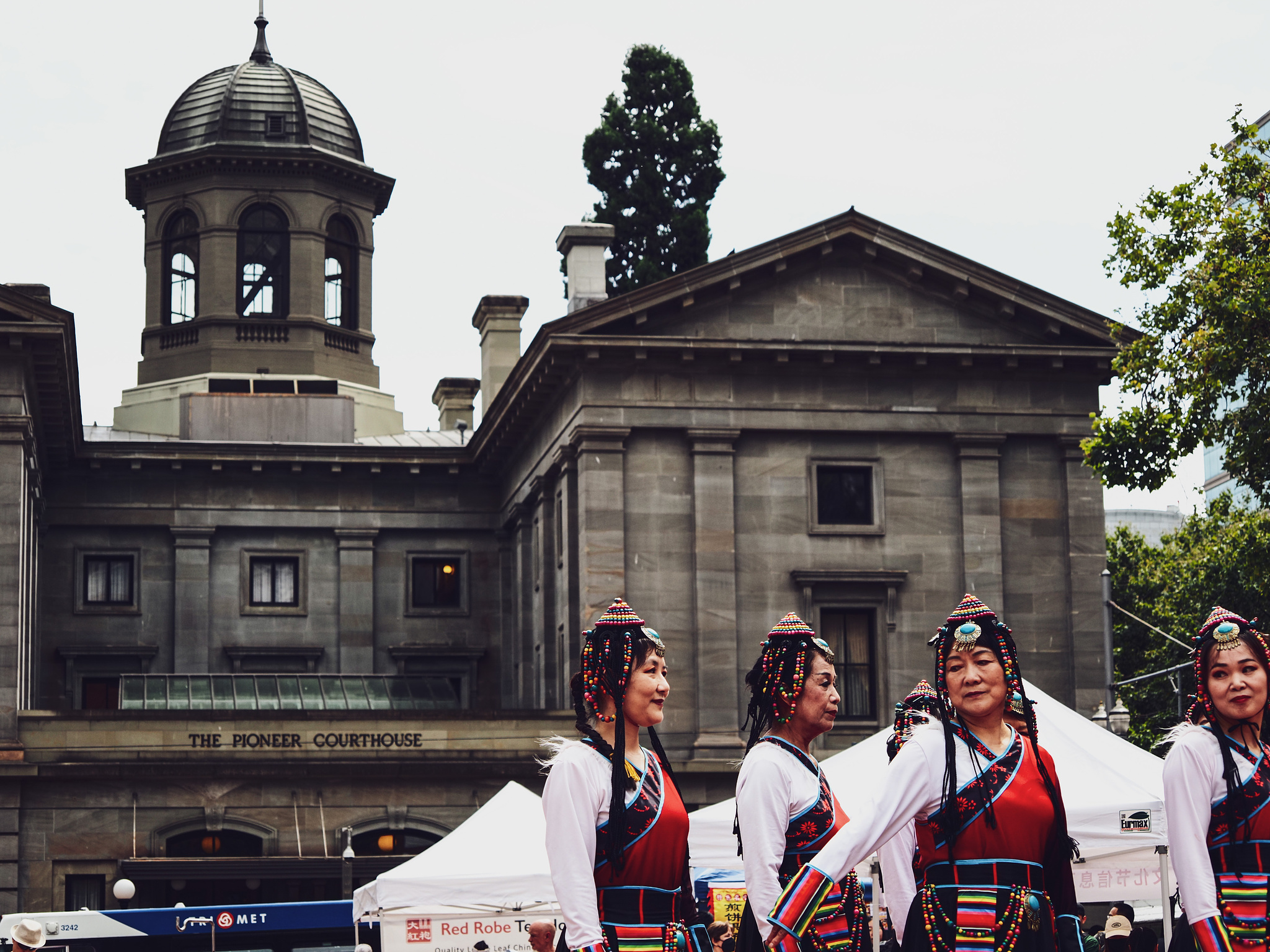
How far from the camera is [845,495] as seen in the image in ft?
150

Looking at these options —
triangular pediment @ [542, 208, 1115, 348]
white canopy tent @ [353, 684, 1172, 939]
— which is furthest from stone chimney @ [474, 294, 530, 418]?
white canopy tent @ [353, 684, 1172, 939]

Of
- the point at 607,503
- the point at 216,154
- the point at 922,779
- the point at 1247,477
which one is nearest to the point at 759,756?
the point at 922,779

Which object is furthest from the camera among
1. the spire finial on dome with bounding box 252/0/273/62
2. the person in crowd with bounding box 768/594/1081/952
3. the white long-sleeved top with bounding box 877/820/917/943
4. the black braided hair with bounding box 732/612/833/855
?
the spire finial on dome with bounding box 252/0/273/62

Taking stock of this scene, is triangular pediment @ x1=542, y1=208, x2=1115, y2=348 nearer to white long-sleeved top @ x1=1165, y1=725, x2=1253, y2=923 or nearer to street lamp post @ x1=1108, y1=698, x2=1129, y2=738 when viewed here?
street lamp post @ x1=1108, y1=698, x2=1129, y2=738

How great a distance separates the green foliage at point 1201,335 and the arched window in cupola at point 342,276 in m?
32.3

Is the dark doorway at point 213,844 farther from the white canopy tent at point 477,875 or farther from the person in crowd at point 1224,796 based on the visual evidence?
the person in crowd at point 1224,796

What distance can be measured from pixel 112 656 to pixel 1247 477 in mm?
31671

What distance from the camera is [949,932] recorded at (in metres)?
8.07

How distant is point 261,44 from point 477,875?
47999 millimetres

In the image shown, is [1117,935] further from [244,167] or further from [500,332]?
[244,167]

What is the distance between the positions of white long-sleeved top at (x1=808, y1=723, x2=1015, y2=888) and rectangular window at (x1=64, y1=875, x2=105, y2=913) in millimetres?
37897

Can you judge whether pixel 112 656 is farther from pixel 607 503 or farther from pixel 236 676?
pixel 607 503

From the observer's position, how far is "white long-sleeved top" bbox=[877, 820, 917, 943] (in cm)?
959

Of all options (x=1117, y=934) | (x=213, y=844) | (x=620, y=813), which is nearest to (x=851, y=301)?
(x=213, y=844)
